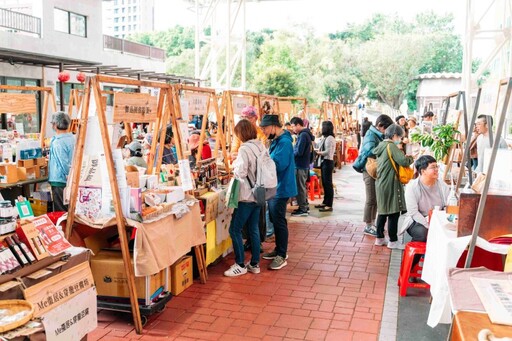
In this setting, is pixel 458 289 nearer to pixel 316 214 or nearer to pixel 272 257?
pixel 272 257

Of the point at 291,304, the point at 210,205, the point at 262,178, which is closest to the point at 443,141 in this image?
the point at 262,178

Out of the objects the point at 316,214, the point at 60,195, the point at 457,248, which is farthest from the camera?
the point at 316,214

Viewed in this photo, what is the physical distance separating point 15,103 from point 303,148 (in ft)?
14.8

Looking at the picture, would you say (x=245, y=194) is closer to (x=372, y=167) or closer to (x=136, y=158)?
(x=136, y=158)

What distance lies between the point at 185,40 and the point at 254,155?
51365 mm

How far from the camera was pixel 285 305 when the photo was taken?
4.96 m

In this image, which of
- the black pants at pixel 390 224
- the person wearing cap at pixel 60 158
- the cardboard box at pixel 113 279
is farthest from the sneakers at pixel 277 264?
the person wearing cap at pixel 60 158

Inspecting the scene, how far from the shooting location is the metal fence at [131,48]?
20859 mm

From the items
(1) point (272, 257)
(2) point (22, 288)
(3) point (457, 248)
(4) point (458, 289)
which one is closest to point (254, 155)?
(1) point (272, 257)

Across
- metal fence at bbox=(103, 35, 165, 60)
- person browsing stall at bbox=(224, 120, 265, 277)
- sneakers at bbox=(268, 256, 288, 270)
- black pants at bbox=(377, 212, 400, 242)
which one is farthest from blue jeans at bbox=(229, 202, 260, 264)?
metal fence at bbox=(103, 35, 165, 60)

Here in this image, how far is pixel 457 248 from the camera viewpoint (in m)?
3.71

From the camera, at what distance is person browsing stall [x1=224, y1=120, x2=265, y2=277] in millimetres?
5461

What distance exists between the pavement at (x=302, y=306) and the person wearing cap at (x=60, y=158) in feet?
6.75

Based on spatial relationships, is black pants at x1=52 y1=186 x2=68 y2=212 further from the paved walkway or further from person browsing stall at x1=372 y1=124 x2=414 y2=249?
person browsing stall at x1=372 y1=124 x2=414 y2=249
